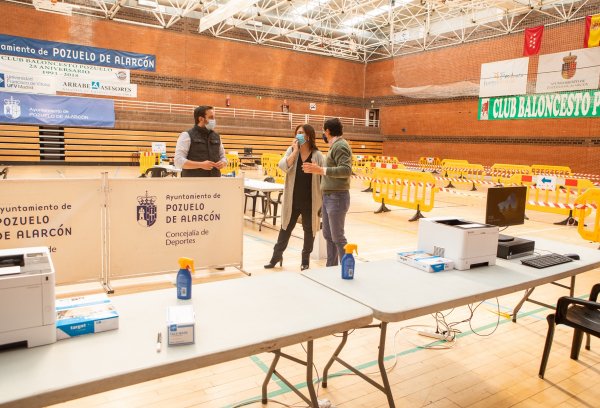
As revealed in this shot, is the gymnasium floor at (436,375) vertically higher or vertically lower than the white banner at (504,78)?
lower

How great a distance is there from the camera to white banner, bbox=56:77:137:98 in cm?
1881

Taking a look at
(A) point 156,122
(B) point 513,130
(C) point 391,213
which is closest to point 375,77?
(B) point 513,130

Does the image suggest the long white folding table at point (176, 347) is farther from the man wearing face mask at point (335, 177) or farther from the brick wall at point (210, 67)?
the brick wall at point (210, 67)

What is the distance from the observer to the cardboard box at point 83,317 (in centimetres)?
168

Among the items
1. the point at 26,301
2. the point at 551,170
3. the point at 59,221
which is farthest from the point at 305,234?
the point at 551,170

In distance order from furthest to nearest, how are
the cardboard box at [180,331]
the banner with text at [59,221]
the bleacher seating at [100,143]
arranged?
the bleacher seating at [100,143] < the banner with text at [59,221] < the cardboard box at [180,331]

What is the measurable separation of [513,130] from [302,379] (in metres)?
20.5

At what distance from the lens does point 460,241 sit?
279 cm

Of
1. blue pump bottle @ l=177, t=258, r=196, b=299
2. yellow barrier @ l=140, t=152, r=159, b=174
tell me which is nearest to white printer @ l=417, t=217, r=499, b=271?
blue pump bottle @ l=177, t=258, r=196, b=299

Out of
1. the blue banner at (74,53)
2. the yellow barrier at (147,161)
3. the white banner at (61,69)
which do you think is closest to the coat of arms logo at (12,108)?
the white banner at (61,69)

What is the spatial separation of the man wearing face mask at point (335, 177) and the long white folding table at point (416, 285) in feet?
4.90

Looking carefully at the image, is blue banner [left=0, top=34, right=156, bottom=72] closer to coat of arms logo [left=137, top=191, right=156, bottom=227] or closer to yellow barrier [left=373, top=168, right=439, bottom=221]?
yellow barrier [left=373, top=168, right=439, bottom=221]

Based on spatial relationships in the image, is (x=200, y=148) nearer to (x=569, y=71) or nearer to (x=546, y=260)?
(x=546, y=260)

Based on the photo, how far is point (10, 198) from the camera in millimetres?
3762
